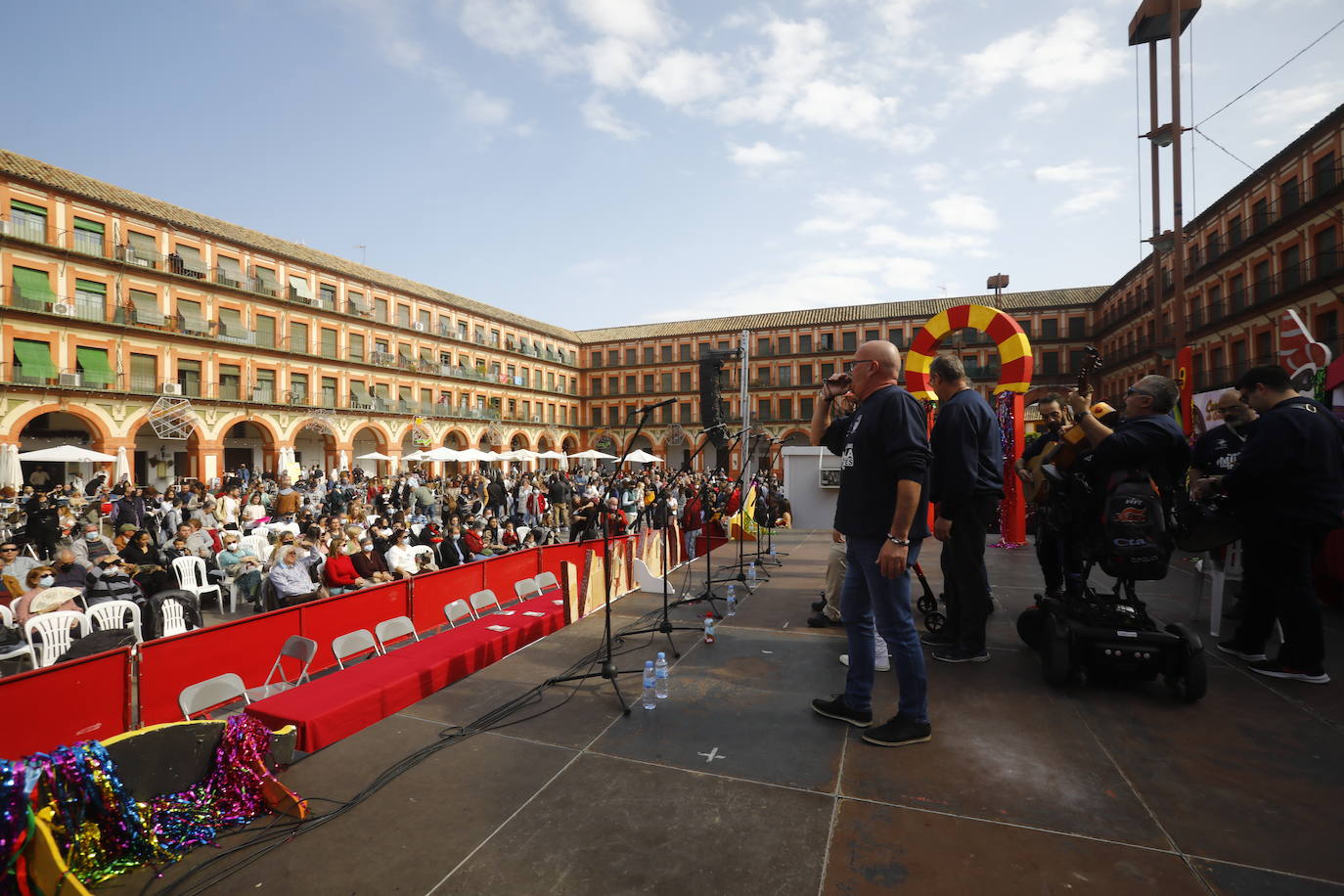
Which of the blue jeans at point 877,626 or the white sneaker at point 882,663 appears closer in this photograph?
the blue jeans at point 877,626

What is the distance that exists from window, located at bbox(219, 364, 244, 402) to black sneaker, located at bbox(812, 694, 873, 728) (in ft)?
107

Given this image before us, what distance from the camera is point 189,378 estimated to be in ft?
88.2

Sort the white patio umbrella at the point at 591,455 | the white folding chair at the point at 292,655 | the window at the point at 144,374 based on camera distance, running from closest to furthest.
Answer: the white folding chair at the point at 292,655, the window at the point at 144,374, the white patio umbrella at the point at 591,455

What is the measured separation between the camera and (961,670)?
12.4 ft

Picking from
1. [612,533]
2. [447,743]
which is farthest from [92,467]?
[447,743]

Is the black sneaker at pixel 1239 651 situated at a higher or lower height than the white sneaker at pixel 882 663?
higher

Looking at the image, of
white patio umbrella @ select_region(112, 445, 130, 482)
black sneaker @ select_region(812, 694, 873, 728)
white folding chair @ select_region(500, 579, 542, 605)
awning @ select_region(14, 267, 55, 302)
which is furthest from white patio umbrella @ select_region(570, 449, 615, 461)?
black sneaker @ select_region(812, 694, 873, 728)

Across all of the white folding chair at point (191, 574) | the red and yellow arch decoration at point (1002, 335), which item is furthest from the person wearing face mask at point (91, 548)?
the red and yellow arch decoration at point (1002, 335)

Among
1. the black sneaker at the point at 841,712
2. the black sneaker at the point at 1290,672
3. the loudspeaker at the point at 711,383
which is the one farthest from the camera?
the loudspeaker at the point at 711,383

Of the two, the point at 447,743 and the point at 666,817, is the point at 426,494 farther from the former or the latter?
the point at 666,817

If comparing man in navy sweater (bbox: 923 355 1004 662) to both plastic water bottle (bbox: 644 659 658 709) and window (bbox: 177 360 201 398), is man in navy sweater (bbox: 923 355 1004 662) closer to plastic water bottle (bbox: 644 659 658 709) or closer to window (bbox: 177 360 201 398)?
plastic water bottle (bbox: 644 659 658 709)

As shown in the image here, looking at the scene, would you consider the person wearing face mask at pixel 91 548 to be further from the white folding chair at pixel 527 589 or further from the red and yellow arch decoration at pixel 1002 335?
the red and yellow arch decoration at pixel 1002 335

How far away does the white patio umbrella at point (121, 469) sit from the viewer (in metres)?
21.2

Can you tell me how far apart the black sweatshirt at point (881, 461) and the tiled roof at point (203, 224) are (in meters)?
32.3
